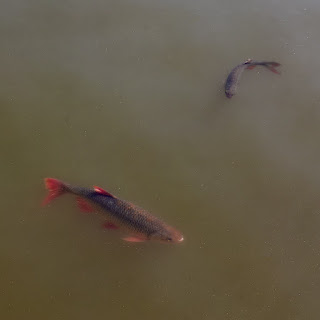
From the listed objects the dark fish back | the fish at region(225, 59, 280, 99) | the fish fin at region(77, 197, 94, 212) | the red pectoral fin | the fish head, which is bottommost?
the red pectoral fin

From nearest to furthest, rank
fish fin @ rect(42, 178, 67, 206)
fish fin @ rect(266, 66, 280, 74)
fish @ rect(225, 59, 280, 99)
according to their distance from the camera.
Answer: fish fin @ rect(42, 178, 67, 206), fish @ rect(225, 59, 280, 99), fish fin @ rect(266, 66, 280, 74)

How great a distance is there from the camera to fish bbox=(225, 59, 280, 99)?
3.88 metres

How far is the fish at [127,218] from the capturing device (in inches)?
114

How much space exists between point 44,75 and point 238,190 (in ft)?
7.18

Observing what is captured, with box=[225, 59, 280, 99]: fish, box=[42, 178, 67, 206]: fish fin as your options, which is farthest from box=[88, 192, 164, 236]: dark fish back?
box=[225, 59, 280, 99]: fish

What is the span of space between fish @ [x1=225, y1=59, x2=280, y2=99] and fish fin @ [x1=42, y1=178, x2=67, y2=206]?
5.90 feet

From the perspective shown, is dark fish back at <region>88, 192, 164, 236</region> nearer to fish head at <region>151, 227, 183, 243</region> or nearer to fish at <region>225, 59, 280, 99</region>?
fish head at <region>151, 227, 183, 243</region>

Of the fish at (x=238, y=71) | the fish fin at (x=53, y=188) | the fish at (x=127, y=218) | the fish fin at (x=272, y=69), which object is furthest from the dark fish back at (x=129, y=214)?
the fish fin at (x=272, y=69)

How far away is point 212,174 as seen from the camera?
340cm

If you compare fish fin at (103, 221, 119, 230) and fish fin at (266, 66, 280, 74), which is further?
fish fin at (266, 66, 280, 74)

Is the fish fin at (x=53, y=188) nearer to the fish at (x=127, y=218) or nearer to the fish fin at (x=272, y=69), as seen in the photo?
the fish at (x=127, y=218)

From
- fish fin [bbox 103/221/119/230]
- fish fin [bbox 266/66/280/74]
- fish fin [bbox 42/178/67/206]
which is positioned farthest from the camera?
fish fin [bbox 266/66/280/74]

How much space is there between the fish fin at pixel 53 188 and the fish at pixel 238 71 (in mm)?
1799

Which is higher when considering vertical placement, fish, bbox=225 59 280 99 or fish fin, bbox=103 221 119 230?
fish, bbox=225 59 280 99
